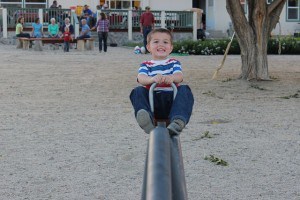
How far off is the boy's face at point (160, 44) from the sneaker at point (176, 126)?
70cm

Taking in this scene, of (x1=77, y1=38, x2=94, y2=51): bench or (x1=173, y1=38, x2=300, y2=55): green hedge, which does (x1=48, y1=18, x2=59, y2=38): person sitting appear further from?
(x1=173, y1=38, x2=300, y2=55): green hedge

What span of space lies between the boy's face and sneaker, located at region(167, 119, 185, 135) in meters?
0.70

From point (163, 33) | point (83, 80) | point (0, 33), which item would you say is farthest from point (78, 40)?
point (163, 33)

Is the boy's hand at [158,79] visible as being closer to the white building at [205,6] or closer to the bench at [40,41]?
the bench at [40,41]

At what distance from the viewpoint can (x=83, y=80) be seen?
16.7 m

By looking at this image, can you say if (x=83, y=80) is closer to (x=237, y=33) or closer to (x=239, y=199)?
(x=237, y=33)

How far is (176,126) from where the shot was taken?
3531 mm

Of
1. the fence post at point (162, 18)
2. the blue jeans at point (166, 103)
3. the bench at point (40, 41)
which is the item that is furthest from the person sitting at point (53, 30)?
the blue jeans at point (166, 103)

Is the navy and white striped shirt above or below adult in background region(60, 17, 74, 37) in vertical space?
below

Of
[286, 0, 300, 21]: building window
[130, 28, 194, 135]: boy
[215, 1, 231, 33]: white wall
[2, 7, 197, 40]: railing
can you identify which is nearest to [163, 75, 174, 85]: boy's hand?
[130, 28, 194, 135]: boy

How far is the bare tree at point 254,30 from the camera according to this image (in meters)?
15.9

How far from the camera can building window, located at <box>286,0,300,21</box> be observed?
4356 centimetres

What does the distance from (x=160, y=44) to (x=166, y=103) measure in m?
0.45

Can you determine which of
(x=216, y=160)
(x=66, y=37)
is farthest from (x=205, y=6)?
(x=216, y=160)
